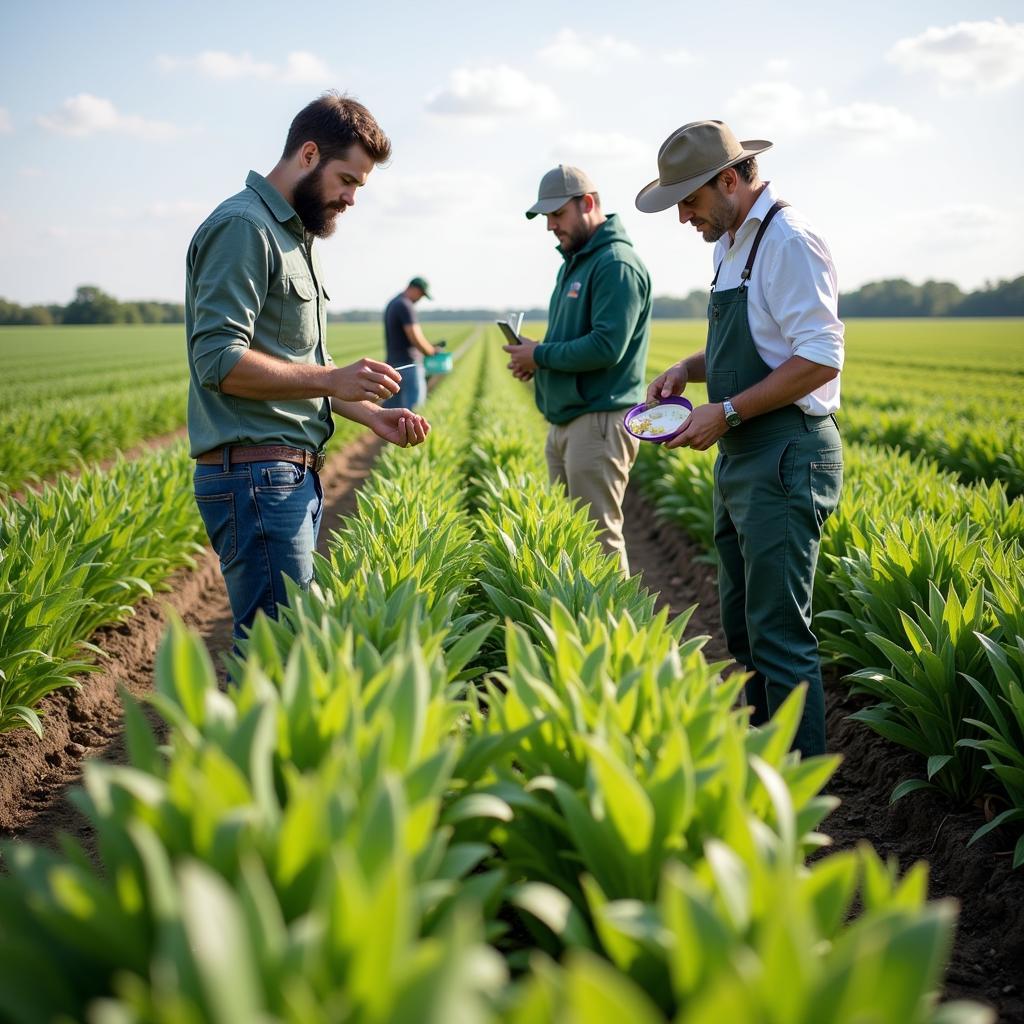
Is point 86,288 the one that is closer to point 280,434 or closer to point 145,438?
point 145,438

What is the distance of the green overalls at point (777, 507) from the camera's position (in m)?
3.29

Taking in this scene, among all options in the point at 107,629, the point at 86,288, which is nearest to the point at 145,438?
the point at 107,629

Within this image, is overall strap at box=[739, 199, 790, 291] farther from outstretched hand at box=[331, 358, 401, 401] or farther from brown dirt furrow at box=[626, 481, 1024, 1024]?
brown dirt furrow at box=[626, 481, 1024, 1024]

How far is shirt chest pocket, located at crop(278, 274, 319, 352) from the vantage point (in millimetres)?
3131

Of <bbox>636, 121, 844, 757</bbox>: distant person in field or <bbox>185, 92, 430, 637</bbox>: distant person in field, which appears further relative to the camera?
<bbox>636, 121, 844, 757</bbox>: distant person in field

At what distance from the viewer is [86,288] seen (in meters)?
103

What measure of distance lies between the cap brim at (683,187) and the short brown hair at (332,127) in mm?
1104

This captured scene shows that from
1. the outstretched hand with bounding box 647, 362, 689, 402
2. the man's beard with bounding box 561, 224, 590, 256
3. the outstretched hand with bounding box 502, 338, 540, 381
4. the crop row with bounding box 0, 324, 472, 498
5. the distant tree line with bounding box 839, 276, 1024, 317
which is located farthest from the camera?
the distant tree line with bounding box 839, 276, 1024, 317

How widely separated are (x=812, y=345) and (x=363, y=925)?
262cm

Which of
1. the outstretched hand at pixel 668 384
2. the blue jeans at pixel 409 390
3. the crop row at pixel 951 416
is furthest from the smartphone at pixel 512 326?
the blue jeans at pixel 409 390

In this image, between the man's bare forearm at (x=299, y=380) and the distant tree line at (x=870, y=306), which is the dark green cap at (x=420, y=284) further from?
the distant tree line at (x=870, y=306)

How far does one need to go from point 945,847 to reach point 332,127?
3435 mm

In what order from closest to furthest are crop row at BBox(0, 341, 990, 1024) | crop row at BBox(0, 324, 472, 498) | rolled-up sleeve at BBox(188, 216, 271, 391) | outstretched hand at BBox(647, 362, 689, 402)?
1. crop row at BBox(0, 341, 990, 1024)
2. rolled-up sleeve at BBox(188, 216, 271, 391)
3. outstretched hand at BBox(647, 362, 689, 402)
4. crop row at BBox(0, 324, 472, 498)

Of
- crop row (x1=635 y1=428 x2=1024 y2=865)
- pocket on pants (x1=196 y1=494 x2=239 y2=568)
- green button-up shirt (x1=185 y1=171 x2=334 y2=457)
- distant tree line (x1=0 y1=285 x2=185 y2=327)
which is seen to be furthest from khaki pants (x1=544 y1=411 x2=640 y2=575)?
distant tree line (x1=0 y1=285 x2=185 y2=327)
